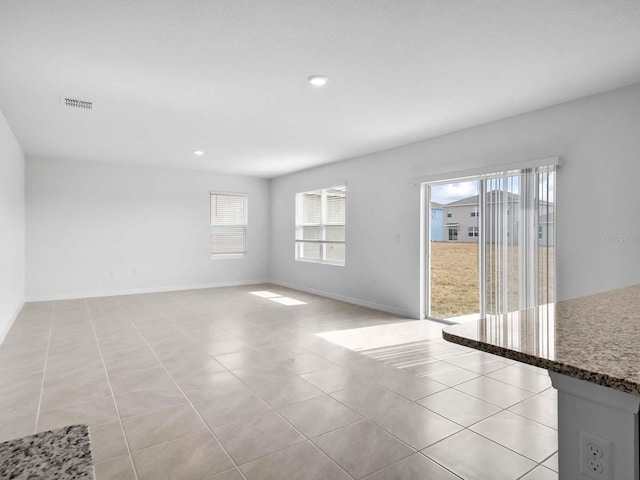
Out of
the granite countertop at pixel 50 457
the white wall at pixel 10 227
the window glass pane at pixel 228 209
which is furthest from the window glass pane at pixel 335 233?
the granite countertop at pixel 50 457

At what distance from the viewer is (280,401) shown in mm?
2748

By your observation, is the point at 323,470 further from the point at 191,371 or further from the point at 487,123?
the point at 487,123

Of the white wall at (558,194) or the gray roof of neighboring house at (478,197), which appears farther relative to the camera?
the gray roof of neighboring house at (478,197)

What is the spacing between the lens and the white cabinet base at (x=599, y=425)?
900mm

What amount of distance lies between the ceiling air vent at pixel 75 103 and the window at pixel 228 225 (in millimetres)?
4416

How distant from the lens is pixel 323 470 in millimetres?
1964

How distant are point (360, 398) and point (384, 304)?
322 centimetres

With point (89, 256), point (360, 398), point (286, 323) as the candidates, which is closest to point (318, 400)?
point (360, 398)

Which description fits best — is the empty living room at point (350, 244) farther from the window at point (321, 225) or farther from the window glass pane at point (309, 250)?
the window glass pane at point (309, 250)

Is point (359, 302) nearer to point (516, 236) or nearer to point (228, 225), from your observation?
point (516, 236)

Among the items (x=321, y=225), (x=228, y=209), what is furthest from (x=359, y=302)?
(x=228, y=209)

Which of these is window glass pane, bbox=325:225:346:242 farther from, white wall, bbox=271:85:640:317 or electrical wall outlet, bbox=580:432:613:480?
electrical wall outlet, bbox=580:432:613:480

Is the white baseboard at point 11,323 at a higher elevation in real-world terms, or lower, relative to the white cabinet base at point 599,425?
lower

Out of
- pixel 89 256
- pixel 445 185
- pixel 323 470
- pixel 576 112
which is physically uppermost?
pixel 576 112
